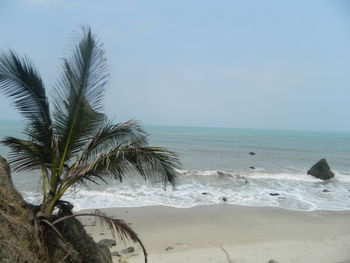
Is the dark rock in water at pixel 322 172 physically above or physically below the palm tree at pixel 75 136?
below

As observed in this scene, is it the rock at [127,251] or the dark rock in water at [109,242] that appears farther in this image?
the dark rock in water at [109,242]

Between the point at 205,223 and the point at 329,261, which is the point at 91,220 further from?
the point at 329,261

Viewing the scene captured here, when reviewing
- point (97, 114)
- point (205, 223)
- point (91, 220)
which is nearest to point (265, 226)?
point (205, 223)

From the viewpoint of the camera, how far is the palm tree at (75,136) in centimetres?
402

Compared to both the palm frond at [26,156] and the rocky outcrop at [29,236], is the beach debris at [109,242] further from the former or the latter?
the palm frond at [26,156]

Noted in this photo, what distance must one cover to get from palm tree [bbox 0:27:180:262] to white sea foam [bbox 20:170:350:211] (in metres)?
5.54

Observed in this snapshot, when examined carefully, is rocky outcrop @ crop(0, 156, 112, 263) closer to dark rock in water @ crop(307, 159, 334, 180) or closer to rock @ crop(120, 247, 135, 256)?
rock @ crop(120, 247, 135, 256)

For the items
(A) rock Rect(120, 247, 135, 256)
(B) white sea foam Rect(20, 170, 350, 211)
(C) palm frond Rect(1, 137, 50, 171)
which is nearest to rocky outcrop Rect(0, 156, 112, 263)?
(C) palm frond Rect(1, 137, 50, 171)

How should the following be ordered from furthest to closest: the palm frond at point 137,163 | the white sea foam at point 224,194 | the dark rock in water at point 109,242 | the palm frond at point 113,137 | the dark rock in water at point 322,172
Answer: the dark rock in water at point 322,172, the white sea foam at point 224,194, the dark rock in water at point 109,242, the palm frond at point 113,137, the palm frond at point 137,163

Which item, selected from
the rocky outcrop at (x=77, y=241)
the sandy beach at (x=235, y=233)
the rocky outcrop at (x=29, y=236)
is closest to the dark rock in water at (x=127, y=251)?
the sandy beach at (x=235, y=233)

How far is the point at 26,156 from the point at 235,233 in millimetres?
6832

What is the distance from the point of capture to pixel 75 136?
4.21 m

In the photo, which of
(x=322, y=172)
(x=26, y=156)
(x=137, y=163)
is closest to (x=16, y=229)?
(x=26, y=156)

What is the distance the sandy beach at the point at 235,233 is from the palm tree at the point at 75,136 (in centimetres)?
336
